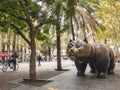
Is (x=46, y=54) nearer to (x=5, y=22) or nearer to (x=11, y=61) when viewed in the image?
(x=11, y=61)

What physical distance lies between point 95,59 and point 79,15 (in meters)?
7.15

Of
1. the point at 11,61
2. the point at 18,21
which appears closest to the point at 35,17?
the point at 18,21

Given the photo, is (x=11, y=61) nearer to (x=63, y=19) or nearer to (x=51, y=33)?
(x=51, y=33)

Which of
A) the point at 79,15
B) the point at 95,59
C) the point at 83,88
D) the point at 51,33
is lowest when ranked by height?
the point at 83,88

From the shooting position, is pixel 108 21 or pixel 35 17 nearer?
pixel 35 17

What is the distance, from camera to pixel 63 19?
15.1 metres

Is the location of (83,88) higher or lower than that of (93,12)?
lower

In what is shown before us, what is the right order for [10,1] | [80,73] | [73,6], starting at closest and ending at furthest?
[10,1], [73,6], [80,73]

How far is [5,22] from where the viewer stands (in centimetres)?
1474

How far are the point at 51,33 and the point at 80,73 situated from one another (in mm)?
5612

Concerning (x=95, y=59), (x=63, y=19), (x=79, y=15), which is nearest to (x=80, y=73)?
(x=95, y=59)

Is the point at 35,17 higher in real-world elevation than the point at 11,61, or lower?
higher

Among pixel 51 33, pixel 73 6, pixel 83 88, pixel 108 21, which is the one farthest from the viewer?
pixel 108 21

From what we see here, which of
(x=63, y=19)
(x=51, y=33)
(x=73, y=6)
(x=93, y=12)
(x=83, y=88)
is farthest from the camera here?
(x=93, y=12)
